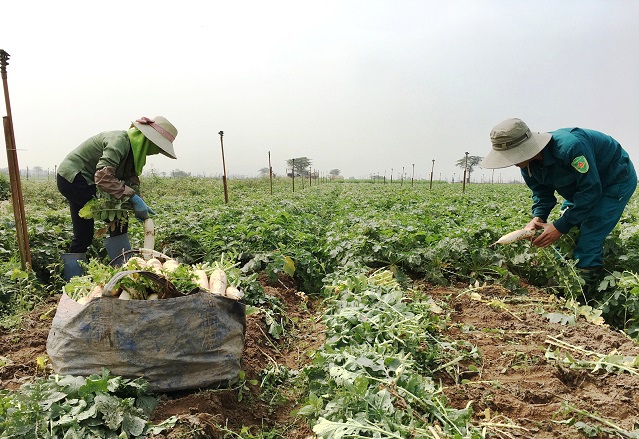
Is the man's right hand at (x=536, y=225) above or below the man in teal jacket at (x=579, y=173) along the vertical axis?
below

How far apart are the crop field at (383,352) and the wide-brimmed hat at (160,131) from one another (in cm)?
147

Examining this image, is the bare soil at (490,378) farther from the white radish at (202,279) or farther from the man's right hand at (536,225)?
the man's right hand at (536,225)

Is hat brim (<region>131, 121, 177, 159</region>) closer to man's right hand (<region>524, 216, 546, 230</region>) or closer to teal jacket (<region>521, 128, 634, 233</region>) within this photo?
teal jacket (<region>521, 128, 634, 233</region>)

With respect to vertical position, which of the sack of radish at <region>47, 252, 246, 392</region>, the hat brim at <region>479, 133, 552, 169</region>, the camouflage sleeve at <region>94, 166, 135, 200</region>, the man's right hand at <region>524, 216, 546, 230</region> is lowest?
the sack of radish at <region>47, 252, 246, 392</region>

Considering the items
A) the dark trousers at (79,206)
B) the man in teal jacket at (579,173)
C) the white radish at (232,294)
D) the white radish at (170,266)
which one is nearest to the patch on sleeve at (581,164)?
the man in teal jacket at (579,173)

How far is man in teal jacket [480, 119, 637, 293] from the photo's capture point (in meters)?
3.86

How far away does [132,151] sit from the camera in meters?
4.41

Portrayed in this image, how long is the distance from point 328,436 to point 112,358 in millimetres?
1401

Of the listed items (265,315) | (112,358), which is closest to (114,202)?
Result: (265,315)

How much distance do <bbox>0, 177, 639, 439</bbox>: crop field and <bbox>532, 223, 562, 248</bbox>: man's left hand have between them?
23cm

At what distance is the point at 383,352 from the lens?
8.38ft

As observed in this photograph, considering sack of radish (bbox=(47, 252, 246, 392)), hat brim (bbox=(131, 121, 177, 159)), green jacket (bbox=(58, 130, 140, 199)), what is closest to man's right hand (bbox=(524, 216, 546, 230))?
sack of radish (bbox=(47, 252, 246, 392))

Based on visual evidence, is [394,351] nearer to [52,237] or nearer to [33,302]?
[33,302]

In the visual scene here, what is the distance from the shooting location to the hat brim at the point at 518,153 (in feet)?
12.6
